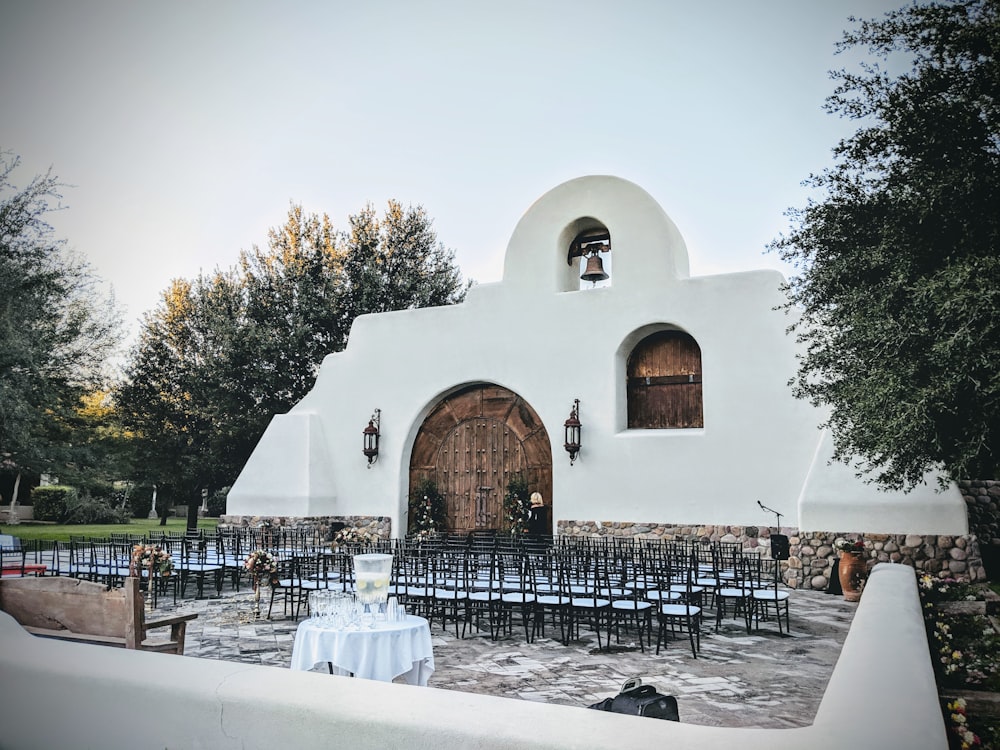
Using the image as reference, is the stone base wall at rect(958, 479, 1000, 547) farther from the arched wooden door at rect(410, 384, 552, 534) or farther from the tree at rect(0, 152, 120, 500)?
the tree at rect(0, 152, 120, 500)

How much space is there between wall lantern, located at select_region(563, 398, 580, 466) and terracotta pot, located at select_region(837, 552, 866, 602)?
6.10 metres

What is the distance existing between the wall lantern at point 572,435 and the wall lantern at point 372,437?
509 centimetres

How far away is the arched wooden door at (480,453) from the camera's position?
1780 centimetres

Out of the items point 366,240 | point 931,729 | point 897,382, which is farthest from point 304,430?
point 931,729

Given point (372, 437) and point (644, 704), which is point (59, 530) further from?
point (644, 704)

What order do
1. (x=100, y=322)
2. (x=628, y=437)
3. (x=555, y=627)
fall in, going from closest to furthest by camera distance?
(x=555, y=627) → (x=628, y=437) → (x=100, y=322)

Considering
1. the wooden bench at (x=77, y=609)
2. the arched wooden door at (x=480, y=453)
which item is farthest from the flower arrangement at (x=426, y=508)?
the wooden bench at (x=77, y=609)

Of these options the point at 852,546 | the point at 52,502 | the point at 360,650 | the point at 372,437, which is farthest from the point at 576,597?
the point at 52,502

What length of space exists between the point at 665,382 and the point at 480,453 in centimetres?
478

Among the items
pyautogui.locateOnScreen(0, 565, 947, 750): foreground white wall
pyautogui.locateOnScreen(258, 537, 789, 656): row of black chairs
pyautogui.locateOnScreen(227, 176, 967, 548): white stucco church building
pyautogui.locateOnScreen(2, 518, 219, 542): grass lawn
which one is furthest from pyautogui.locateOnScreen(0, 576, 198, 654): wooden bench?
pyautogui.locateOnScreen(2, 518, 219, 542): grass lawn

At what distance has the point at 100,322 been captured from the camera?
73.4 ft

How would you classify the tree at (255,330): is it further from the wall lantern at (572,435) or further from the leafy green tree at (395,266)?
the wall lantern at (572,435)

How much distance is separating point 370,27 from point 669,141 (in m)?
6.92

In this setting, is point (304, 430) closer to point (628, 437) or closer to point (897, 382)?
point (628, 437)
